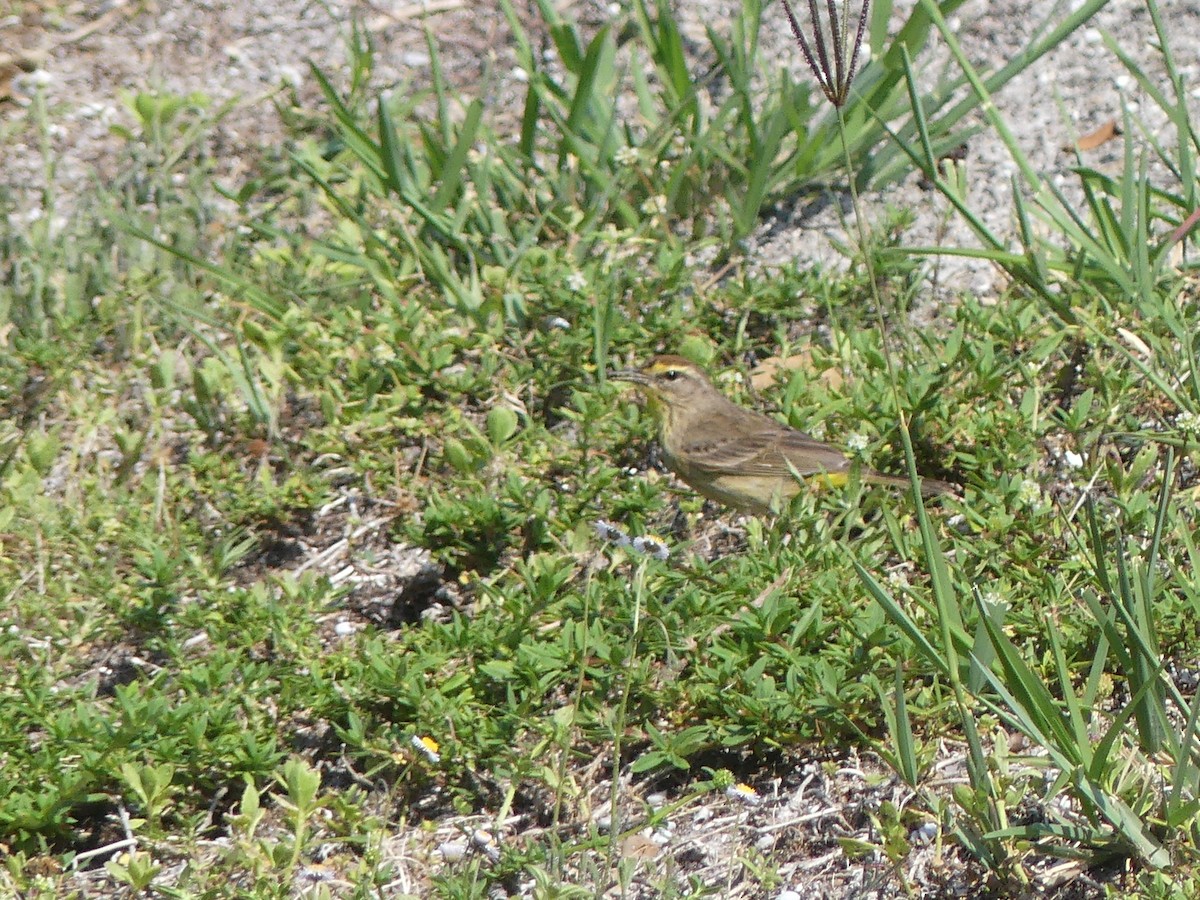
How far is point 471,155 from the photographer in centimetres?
650

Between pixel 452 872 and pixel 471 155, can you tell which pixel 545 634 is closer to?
pixel 452 872

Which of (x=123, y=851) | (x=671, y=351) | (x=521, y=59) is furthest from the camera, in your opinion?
(x=521, y=59)

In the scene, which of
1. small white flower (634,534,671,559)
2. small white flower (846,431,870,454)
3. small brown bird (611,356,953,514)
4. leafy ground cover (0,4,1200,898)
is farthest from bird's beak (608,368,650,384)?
small white flower (634,534,671,559)

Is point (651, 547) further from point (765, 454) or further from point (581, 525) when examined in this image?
point (765, 454)

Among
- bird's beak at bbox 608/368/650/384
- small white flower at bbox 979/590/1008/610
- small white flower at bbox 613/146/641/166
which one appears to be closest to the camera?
small white flower at bbox 979/590/1008/610

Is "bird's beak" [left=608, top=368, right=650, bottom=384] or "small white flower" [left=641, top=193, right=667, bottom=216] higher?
"small white flower" [left=641, top=193, right=667, bottom=216]

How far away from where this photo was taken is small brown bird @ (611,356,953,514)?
4887 millimetres

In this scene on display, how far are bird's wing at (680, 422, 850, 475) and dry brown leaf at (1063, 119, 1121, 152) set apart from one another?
2.07m

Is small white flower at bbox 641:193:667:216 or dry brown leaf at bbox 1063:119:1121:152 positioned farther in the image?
dry brown leaf at bbox 1063:119:1121:152

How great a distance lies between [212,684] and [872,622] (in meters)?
1.79

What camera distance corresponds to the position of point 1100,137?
6.17 meters


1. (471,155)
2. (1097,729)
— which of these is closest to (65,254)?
(471,155)

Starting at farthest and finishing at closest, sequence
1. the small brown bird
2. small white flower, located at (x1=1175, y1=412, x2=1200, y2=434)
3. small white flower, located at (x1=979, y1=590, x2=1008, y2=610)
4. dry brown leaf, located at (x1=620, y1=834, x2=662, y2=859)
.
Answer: the small brown bird → small white flower, located at (x1=1175, y1=412, x2=1200, y2=434) → dry brown leaf, located at (x1=620, y1=834, x2=662, y2=859) → small white flower, located at (x1=979, y1=590, x2=1008, y2=610)

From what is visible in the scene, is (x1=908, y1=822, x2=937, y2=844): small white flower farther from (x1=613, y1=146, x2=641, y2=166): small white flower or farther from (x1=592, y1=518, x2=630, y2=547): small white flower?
(x1=613, y1=146, x2=641, y2=166): small white flower
